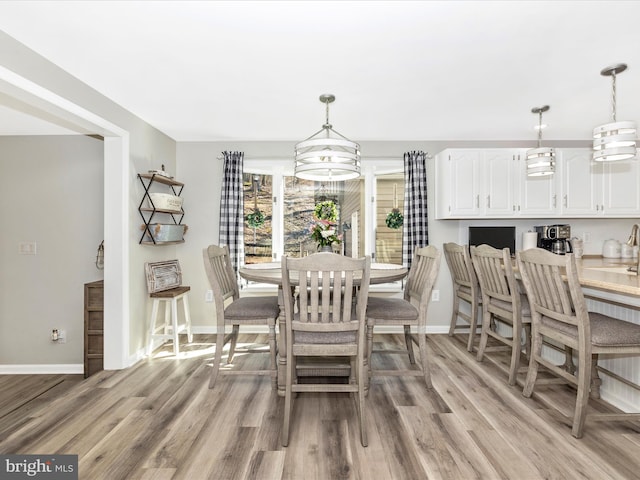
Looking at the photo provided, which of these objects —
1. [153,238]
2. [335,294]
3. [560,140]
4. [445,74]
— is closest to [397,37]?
[445,74]

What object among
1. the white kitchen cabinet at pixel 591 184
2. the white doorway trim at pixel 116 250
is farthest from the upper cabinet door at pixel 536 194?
the white doorway trim at pixel 116 250

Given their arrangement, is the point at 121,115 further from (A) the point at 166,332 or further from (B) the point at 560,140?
(B) the point at 560,140

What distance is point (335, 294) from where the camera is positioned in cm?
196

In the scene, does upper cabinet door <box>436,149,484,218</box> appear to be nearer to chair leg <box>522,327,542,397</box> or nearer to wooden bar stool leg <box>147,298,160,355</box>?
chair leg <box>522,327,542,397</box>

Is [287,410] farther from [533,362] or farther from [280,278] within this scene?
[533,362]

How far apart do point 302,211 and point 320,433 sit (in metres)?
2.83

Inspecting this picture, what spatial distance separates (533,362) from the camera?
2410 mm

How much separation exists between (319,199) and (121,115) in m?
2.31

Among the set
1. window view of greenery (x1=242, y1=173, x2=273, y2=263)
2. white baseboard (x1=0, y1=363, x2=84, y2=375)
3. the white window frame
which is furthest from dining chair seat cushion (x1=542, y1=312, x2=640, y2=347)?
white baseboard (x1=0, y1=363, x2=84, y2=375)

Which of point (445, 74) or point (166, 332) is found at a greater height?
point (445, 74)

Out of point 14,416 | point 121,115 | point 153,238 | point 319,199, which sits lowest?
point 14,416

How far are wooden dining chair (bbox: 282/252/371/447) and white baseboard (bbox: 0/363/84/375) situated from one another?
9.90 ft

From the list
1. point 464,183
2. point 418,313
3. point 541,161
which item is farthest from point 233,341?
point 541,161

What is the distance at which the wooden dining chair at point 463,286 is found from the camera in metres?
3.44
